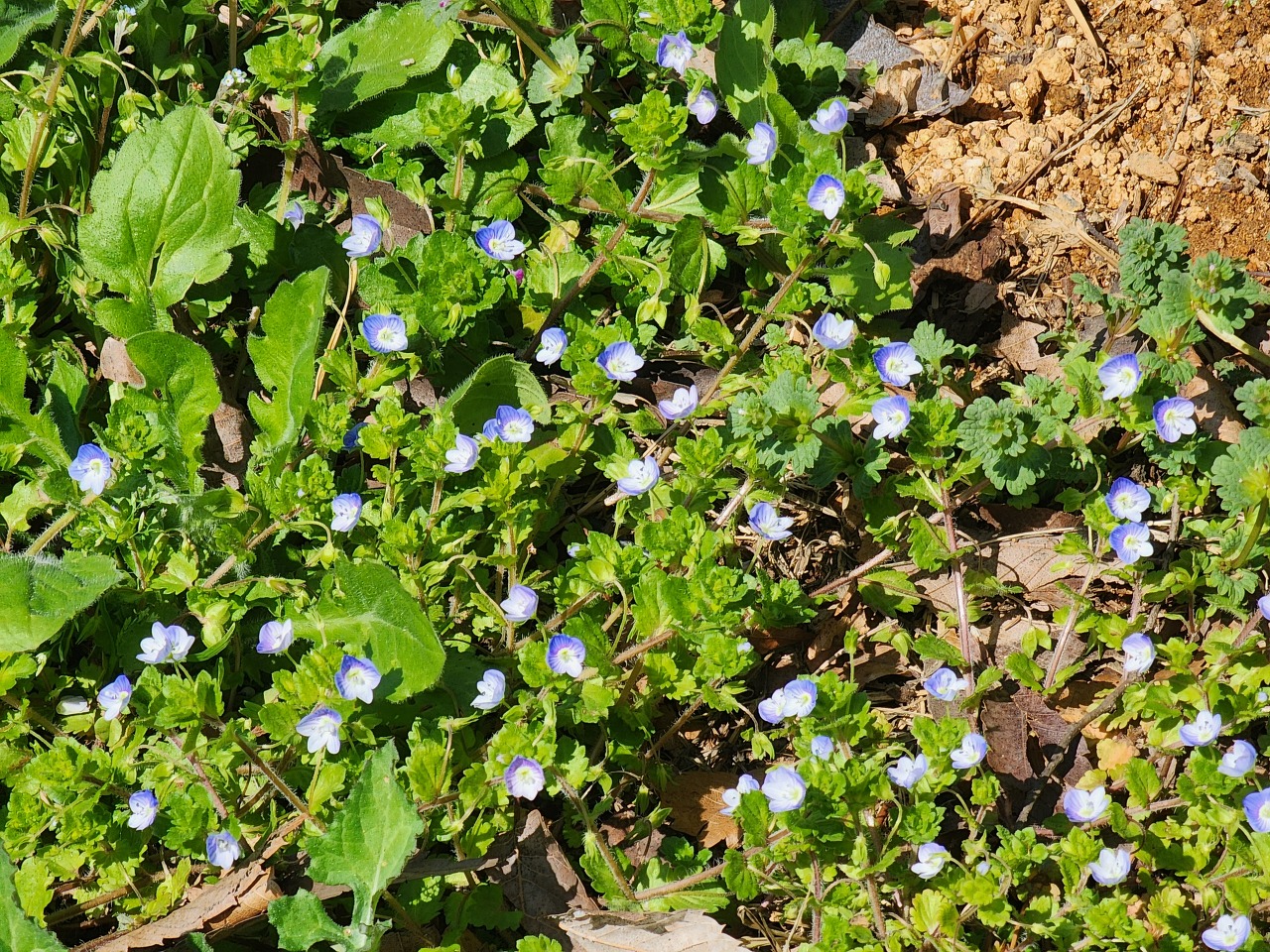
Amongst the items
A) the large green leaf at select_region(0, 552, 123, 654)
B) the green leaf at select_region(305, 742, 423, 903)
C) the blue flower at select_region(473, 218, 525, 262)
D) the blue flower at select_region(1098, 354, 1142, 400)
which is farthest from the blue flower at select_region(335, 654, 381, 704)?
the blue flower at select_region(1098, 354, 1142, 400)

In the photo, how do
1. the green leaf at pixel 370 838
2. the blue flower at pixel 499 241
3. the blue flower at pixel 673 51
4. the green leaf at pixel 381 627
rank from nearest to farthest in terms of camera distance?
the green leaf at pixel 370 838 < the green leaf at pixel 381 627 < the blue flower at pixel 673 51 < the blue flower at pixel 499 241

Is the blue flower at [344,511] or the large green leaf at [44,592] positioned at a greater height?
the blue flower at [344,511]

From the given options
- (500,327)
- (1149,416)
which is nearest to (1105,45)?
(1149,416)

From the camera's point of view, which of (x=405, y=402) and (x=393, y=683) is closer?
(x=393, y=683)

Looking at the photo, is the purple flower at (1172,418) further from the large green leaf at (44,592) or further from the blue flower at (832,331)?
the large green leaf at (44,592)

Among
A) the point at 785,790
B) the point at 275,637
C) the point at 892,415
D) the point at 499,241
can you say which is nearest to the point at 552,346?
the point at 499,241

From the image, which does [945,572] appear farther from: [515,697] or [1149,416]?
[515,697]

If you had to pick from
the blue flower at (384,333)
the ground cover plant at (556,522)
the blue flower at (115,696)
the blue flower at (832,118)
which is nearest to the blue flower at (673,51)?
the ground cover plant at (556,522)

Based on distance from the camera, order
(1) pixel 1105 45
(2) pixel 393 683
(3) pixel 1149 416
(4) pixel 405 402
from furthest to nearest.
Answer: (1) pixel 1105 45 < (4) pixel 405 402 < (3) pixel 1149 416 < (2) pixel 393 683
